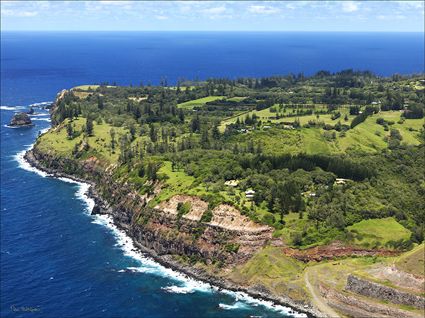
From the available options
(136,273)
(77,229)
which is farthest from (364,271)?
(77,229)

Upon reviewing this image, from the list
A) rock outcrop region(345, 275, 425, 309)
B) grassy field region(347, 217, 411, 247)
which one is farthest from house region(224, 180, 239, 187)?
rock outcrop region(345, 275, 425, 309)

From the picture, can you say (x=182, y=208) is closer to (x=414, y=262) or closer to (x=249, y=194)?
(x=249, y=194)

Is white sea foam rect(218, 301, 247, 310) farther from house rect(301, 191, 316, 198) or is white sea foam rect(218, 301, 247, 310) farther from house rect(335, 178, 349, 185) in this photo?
house rect(335, 178, 349, 185)

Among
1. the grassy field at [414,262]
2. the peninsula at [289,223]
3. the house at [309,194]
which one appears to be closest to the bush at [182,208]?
the peninsula at [289,223]

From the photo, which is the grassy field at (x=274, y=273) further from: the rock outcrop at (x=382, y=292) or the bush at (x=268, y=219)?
the rock outcrop at (x=382, y=292)

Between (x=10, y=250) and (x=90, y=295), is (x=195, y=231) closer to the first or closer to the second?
(x=90, y=295)

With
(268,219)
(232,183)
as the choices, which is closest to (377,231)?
(268,219)
